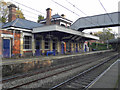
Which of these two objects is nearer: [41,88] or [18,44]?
[41,88]

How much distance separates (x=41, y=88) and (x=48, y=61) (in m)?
8.26

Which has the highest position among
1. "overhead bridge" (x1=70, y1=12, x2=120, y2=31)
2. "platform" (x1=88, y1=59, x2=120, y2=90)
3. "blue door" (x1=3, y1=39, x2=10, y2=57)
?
"overhead bridge" (x1=70, y1=12, x2=120, y2=31)

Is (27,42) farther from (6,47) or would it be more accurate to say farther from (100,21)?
(100,21)

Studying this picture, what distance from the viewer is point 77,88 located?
5.73m


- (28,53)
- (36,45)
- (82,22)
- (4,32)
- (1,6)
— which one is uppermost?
(1,6)

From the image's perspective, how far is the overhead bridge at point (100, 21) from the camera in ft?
70.6

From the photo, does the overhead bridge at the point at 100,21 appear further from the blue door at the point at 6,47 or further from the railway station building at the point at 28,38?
the blue door at the point at 6,47

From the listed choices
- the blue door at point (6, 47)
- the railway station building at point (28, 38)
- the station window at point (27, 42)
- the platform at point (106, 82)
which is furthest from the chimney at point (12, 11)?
the platform at point (106, 82)

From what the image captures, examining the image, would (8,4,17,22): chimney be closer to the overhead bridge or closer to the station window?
Answer: the station window

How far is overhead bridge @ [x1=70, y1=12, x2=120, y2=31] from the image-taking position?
21.5 meters

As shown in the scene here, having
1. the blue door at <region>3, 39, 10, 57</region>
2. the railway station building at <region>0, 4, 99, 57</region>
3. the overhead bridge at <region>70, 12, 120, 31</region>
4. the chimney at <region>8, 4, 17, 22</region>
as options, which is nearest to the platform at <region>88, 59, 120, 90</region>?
the railway station building at <region>0, 4, 99, 57</region>

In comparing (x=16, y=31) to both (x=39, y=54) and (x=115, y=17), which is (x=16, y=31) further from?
(x=115, y=17)

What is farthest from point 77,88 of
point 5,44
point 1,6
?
point 1,6

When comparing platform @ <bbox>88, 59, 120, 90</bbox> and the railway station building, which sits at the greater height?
the railway station building
